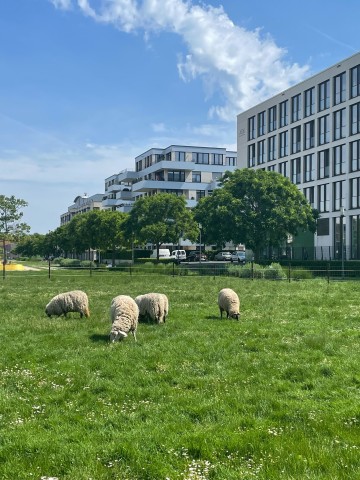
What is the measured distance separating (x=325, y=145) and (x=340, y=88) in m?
5.97

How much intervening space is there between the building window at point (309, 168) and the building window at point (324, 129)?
2.37m

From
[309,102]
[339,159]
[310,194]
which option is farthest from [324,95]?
[310,194]

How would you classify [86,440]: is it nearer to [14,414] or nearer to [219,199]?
[14,414]

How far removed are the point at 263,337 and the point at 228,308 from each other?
342 centimetres

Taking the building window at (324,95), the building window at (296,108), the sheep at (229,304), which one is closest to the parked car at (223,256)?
the building window at (296,108)

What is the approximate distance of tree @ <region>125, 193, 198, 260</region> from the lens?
5681cm

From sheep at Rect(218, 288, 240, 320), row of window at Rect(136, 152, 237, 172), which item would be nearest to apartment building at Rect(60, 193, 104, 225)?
row of window at Rect(136, 152, 237, 172)

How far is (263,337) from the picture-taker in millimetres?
11734

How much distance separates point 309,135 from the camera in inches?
2319

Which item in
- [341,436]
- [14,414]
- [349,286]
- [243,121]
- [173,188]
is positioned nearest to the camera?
[341,436]

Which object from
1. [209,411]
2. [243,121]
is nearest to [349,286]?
[209,411]

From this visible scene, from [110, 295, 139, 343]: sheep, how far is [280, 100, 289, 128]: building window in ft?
180

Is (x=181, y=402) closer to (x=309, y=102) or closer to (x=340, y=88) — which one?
(x=340, y=88)

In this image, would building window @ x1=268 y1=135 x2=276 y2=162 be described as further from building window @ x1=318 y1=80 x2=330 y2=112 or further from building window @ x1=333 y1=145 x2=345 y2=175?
building window @ x1=333 y1=145 x2=345 y2=175
